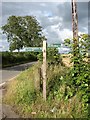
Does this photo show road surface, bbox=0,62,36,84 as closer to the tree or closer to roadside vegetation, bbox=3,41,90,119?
roadside vegetation, bbox=3,41,90,119

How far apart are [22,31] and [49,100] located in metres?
60.8

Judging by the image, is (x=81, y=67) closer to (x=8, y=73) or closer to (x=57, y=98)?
(x=57, y=98)

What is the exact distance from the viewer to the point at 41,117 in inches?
309

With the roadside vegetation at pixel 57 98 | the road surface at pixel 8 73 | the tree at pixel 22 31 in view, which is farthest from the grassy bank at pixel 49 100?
the tree at pixel 22 31

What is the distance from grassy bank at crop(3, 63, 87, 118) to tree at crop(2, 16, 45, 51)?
57.5 meters

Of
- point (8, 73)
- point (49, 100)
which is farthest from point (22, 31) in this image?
point (49, 100)

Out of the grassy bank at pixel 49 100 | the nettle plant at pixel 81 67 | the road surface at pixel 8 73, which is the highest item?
the nettle plant at pixel 81 67

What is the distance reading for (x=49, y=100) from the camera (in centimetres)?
888

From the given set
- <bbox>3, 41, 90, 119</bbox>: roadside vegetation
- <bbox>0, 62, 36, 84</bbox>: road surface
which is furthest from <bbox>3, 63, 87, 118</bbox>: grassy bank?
<bbox>0, 62, 36, 84</bbox>: road surface

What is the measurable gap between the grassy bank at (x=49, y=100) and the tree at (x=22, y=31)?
57.5m

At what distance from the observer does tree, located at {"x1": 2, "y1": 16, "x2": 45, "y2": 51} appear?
6850cm

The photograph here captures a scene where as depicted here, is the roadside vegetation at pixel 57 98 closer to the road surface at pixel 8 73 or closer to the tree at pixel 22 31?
the road surface at pixel 8 73

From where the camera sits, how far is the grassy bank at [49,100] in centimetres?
798

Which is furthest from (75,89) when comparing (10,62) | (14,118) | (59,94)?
(10,62)
